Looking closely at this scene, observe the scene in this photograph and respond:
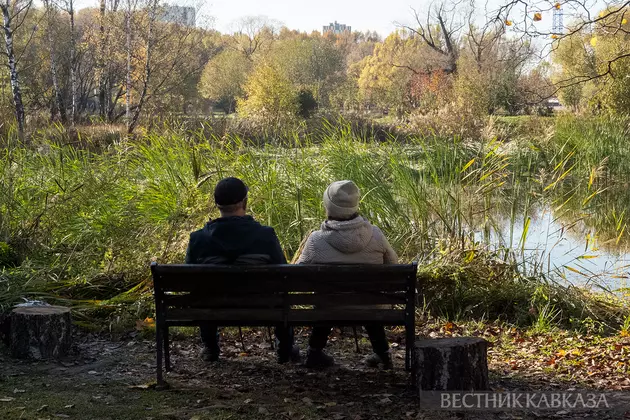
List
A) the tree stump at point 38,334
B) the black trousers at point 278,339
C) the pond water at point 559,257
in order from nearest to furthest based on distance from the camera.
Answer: the black trousers at point 278,339
the tree stump at point 38,334
the pond water at point 559,257

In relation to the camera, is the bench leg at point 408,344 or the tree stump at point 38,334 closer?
the bench leg at point 408,344

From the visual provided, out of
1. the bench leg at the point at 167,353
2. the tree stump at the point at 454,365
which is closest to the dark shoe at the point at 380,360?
the tree stump at the point at 454,365

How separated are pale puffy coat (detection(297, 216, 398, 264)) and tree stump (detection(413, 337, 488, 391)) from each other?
2.17ft

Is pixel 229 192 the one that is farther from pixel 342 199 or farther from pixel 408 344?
pixel 408 344

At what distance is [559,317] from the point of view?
6273mm

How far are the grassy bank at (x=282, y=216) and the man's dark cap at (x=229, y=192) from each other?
6.04ft

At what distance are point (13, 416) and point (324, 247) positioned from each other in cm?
176

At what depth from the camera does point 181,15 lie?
111ft

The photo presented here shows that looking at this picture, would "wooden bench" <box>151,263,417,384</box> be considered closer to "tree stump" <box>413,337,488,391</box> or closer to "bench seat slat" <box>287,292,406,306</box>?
"bench seat slat" <box>287,292,406,306</box>

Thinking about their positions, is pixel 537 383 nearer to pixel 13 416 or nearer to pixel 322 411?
pixel 322 411

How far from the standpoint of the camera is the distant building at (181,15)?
33.1 m

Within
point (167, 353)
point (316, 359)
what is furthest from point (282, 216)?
point (167, 353)

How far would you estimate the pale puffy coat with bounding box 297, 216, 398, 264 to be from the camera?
4.34 meters

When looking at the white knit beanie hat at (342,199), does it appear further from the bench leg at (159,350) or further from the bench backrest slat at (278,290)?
the bench leg at (159,350)
